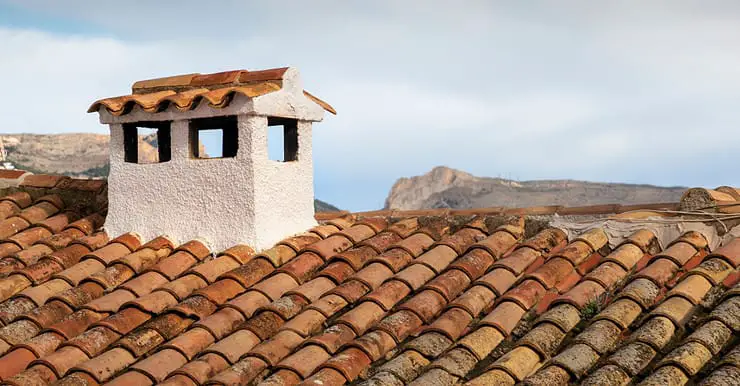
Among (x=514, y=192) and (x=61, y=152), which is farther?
(x=61, y=152)

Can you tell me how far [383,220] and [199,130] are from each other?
73.5 inches

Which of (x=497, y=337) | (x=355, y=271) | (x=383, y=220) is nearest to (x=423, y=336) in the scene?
(x=497, y=337)

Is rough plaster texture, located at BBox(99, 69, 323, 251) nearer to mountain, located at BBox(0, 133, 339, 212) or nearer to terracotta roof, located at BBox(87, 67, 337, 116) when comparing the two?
terracotta roof, located at BBox(87, 67, 337, 116)

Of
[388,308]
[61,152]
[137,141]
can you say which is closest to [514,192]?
[137,141]

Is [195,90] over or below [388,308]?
over

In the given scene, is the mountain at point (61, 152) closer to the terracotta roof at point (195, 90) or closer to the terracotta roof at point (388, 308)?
the terracotta roof at point (195, 90)

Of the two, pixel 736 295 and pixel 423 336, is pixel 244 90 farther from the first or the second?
pixel 736 295

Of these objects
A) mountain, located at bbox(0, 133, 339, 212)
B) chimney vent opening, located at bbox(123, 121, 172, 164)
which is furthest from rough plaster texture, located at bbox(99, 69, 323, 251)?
mountain, located at bbox(0, 133, 339, 212)

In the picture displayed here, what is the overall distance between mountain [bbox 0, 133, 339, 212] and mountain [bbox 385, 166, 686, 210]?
7678 millimetres

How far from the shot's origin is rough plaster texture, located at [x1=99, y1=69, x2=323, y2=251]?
25.0ft

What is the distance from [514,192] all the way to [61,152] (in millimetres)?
14729

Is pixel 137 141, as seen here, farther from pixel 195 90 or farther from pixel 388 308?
pixel 388 308

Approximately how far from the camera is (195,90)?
8352 mm

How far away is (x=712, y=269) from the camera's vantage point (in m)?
6.07
